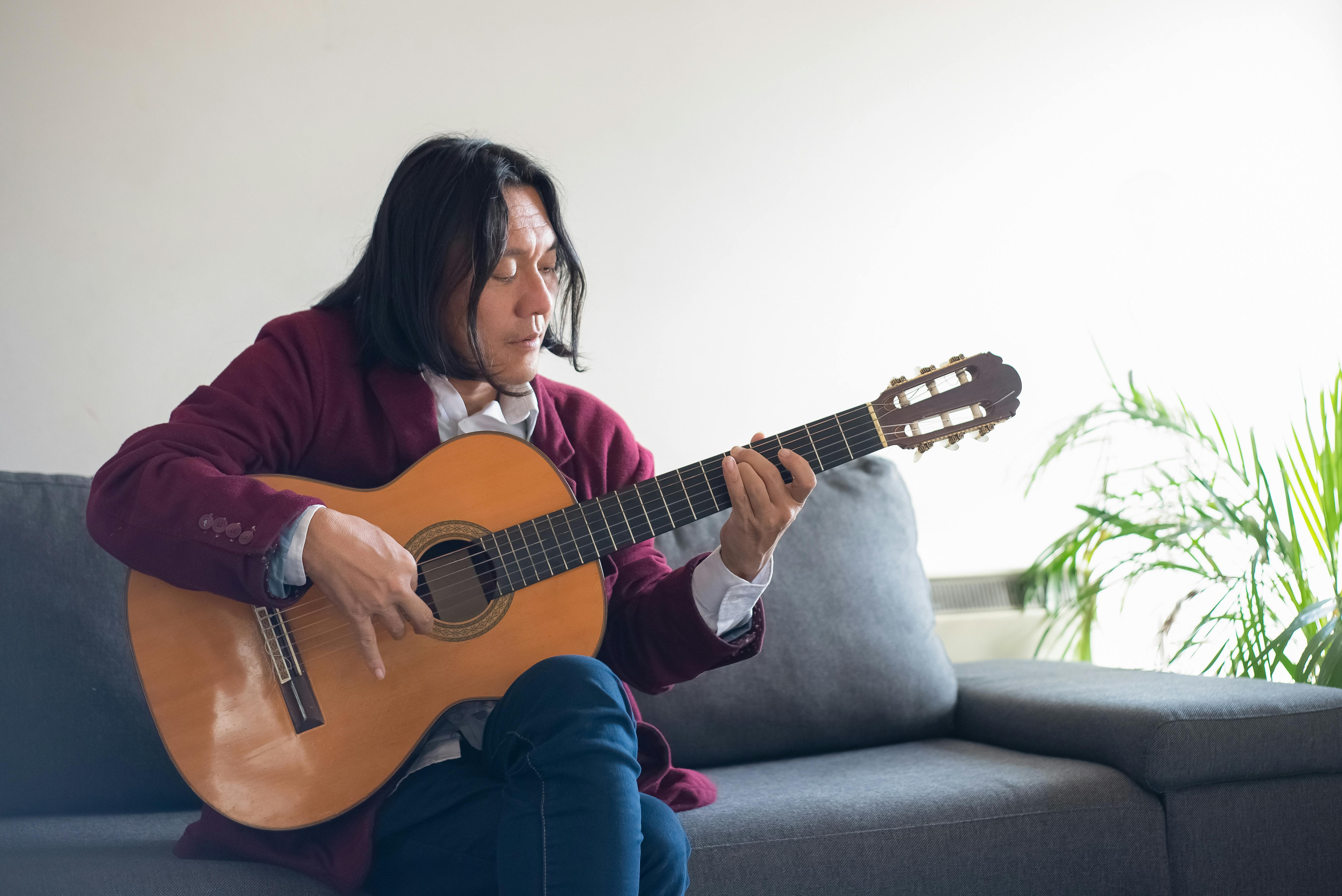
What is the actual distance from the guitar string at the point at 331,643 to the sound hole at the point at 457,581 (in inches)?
3.6

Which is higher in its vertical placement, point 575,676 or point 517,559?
point 517,559

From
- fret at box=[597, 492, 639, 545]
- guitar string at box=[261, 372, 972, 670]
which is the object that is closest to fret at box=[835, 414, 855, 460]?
guitar string at box=[261, 372, 972, 670]

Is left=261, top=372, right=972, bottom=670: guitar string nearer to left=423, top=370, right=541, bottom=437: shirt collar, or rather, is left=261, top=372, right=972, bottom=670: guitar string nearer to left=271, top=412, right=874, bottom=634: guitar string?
left=271, top=412, right=874, bottom=634: guitar string

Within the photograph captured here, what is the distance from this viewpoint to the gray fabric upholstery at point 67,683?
1385mm

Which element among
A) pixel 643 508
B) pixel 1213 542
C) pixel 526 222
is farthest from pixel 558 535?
pixel 1213 542

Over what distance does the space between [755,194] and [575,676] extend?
5.14 feet

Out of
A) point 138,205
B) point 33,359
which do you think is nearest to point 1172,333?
point 138,205

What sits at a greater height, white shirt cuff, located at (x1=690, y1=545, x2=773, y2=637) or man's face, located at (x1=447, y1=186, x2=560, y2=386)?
man's face, located at (x1=447, y1=186, x2=560, y2=386)

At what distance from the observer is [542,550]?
1229mm

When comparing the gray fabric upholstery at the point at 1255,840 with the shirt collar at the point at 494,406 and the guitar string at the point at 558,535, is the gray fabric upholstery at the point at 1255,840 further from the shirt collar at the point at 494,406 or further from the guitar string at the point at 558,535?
the shirt collar at the point at 494,406

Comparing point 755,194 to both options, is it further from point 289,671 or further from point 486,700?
point 289,671

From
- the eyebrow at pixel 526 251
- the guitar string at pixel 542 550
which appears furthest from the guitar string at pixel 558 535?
the eyebrow at pixel 526 251

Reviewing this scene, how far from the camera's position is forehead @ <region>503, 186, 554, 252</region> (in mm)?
1346

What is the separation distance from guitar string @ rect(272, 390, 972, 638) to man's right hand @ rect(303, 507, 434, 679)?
56 millimetres
